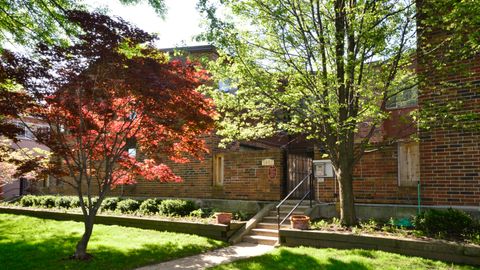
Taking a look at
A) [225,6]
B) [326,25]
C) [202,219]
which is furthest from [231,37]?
[202,219]

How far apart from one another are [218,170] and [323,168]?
4522 millimetres

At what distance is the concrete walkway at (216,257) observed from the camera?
685 cm

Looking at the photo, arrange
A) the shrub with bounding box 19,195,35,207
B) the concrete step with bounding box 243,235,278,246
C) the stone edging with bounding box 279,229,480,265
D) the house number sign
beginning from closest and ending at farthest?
the stone edging with bounding box 279,229,480,265, the concrete step with bounding box 243,235,278,246, the house number sign, the shrub with bounding box 19,195,35,207

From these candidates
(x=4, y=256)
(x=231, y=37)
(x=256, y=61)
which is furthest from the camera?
(x=256, y=61)

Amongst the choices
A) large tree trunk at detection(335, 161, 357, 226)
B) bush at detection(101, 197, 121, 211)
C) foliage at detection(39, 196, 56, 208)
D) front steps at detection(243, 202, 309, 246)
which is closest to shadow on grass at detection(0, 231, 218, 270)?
front steps at detection(243, 202, 309, 246)

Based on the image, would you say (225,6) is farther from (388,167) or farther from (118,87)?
(388,167)

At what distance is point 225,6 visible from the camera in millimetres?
8695

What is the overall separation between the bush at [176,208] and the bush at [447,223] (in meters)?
6.44

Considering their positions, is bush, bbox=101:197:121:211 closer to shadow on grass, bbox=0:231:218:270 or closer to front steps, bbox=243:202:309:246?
shadow on grass, bbox=0:231:218:270

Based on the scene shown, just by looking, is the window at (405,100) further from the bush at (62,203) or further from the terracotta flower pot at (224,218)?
the bush at (62,203)

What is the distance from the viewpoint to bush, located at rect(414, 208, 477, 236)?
282 inches

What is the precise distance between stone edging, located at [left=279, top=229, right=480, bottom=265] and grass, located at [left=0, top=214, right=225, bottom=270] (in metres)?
1.93

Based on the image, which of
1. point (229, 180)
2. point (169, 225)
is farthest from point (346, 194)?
point (229, 180)

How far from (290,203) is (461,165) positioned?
4683mm
